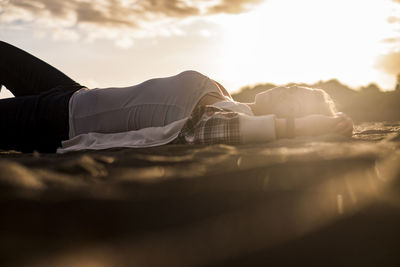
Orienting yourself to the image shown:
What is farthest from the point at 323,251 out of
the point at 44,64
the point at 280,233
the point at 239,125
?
the point at 44,64

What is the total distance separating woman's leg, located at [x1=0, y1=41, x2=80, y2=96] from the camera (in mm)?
2652

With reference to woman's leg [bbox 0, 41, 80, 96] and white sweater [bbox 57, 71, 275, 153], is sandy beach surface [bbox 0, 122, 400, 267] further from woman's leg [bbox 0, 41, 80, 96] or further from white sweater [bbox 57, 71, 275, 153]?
woman's leg [bbox 0, 41, 80, 96]

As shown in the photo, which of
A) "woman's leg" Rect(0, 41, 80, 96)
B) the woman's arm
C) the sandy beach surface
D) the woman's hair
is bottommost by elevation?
the sandy beach surface

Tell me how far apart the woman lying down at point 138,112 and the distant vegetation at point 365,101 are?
2265mm

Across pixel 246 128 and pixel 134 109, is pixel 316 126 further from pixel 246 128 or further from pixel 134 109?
pixel 134 109

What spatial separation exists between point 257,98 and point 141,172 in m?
1.40

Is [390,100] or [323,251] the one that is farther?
[390,100]

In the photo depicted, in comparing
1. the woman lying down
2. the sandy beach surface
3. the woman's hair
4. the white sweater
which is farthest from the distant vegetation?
the sandy beach surface

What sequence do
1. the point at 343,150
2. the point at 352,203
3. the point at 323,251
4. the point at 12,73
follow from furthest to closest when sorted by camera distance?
1. the point at 12,73
2. the point at 343,150
3. the point at 352,203
4. the point at 323,251

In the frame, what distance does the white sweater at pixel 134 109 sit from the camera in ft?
6.01

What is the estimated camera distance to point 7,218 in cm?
51

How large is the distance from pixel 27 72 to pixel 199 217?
2573 millimetres

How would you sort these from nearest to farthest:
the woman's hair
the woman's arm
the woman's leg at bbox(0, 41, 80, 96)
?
the woman's arm, the woman's hair, the woman's leg at bbox(0, 41, 80, 96)

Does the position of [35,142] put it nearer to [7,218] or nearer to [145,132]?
[145,132]
